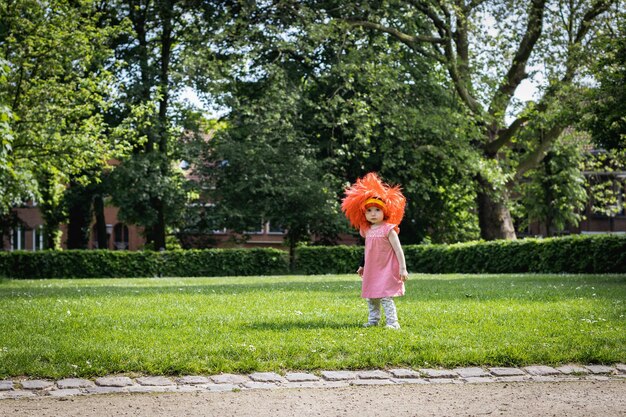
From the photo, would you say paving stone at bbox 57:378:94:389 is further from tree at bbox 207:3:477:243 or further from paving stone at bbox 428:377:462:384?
tree at bbox 207:3:477:243

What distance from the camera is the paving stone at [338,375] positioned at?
24.8ft

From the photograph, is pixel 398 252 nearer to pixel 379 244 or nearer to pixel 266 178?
pixel 379 244

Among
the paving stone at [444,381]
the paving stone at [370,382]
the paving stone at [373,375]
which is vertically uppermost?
the paving stone at [373,375]

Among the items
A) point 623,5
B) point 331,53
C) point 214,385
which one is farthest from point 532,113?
point 214,385

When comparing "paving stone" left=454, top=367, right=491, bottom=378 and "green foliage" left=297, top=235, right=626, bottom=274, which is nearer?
"paving stone" left=454, top=367, right=491, bottom=378

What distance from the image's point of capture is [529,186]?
1957 inches

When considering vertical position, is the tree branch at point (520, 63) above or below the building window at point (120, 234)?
above

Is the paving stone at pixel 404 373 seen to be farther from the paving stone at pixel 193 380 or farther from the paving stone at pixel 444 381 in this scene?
the paving stone at pixel 193 380

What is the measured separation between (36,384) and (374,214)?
15.9 ft

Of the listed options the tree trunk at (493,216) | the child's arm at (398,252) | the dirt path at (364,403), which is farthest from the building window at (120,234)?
the dirt path at (364,403)

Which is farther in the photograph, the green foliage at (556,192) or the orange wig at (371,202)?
the green foliage at (556,192)

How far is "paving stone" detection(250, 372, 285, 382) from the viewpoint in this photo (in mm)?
7485

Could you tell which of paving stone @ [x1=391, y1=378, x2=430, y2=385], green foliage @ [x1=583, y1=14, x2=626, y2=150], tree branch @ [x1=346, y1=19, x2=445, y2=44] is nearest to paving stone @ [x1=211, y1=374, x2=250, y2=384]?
paving stone @ [x1=391, y1=378, x2=430, y2=385]

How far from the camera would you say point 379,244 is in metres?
→ 10.6
